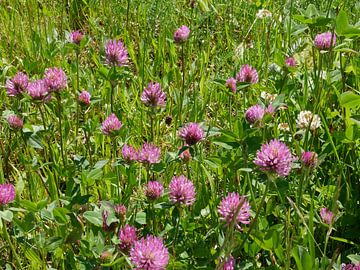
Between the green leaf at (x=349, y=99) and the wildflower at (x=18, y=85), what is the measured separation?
2.61 feet

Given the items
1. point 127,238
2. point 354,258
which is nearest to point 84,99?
point 127,238

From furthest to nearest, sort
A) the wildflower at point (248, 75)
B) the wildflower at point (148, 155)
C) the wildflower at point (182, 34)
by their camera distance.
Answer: the wildflower at point (182, 34) → the wildflower at point (248, 75) → the wildflower at point (148, 155)

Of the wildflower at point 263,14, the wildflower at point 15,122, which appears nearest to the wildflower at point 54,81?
the wildflower at point 15,122

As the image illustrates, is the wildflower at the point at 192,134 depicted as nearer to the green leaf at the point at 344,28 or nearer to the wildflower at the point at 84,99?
the wildflower at the point at 84,99

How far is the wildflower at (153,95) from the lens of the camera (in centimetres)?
157

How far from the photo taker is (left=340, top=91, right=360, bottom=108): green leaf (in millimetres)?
1610

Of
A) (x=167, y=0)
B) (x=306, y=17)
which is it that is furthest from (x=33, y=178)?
(x=167, y=0)

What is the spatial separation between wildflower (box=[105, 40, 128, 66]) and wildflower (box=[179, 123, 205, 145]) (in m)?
0.34

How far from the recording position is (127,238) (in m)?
1.22

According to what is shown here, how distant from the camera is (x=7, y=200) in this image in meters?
1.32

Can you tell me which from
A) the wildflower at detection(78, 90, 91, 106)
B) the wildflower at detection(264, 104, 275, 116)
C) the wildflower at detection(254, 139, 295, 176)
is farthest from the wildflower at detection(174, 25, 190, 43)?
the wildflower at detection(254, 139, 295, 176)

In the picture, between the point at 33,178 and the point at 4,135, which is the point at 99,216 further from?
the point at 4,135

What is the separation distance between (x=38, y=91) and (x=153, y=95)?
0.91 ft

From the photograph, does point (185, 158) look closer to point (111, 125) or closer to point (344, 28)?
point (111, 125)
